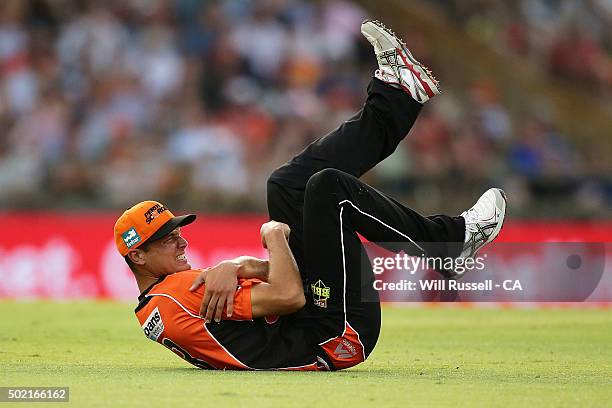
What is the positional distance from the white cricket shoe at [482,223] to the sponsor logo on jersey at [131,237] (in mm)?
1719

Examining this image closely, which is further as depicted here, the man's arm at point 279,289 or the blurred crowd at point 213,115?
the blurred crowd at point 213,115

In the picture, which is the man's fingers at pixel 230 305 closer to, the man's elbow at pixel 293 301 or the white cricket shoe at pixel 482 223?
the man's elbow at pixel 293 301

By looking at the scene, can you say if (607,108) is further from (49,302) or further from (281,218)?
(281,218)

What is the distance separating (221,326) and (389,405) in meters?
1.44

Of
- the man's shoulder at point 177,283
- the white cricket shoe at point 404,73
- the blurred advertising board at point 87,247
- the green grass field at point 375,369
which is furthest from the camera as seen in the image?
the blurred advertising board at point 87,247

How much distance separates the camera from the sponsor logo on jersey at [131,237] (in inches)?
231

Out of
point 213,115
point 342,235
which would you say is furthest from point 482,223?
point 213,115

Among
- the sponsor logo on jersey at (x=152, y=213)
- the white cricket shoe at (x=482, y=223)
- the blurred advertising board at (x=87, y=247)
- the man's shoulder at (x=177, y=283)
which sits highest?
the white cricket shoe at (x=482, y=223)

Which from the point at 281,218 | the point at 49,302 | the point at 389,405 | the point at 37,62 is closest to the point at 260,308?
the point at 281,218

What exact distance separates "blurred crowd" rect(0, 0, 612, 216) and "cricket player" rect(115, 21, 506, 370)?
7.51m

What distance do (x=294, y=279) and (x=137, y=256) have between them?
86 centimetres

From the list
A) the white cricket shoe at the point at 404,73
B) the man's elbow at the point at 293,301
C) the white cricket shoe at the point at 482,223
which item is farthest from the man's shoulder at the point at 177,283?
the white cricket shoe at the point at 404,73

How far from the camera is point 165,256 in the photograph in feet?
19.6

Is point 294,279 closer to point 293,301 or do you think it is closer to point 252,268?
point 293,301
